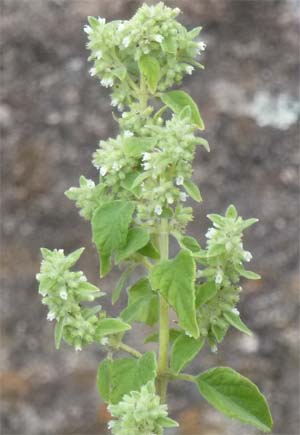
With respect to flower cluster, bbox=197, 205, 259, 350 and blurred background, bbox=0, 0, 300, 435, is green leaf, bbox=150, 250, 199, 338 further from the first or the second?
blurred background, bbox=0, 0, 300, 435

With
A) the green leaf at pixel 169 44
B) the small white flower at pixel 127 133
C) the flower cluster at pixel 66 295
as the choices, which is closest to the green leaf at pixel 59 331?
the flower cluster at pixel 66 295

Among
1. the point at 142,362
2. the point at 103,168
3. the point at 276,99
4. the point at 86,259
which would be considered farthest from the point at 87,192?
the point at 276,99

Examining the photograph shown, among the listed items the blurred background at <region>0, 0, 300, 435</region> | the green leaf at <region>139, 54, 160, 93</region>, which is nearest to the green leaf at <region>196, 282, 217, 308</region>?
the green leaf at <region>139, 54, 160, 93</region>

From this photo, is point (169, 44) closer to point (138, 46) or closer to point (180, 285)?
point (138, 46)

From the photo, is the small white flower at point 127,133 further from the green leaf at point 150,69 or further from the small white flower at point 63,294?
the small white flower at point 63,294

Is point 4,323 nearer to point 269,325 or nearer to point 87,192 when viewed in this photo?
point 269,325

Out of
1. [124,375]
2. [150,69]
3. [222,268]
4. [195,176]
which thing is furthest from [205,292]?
[195,176]
